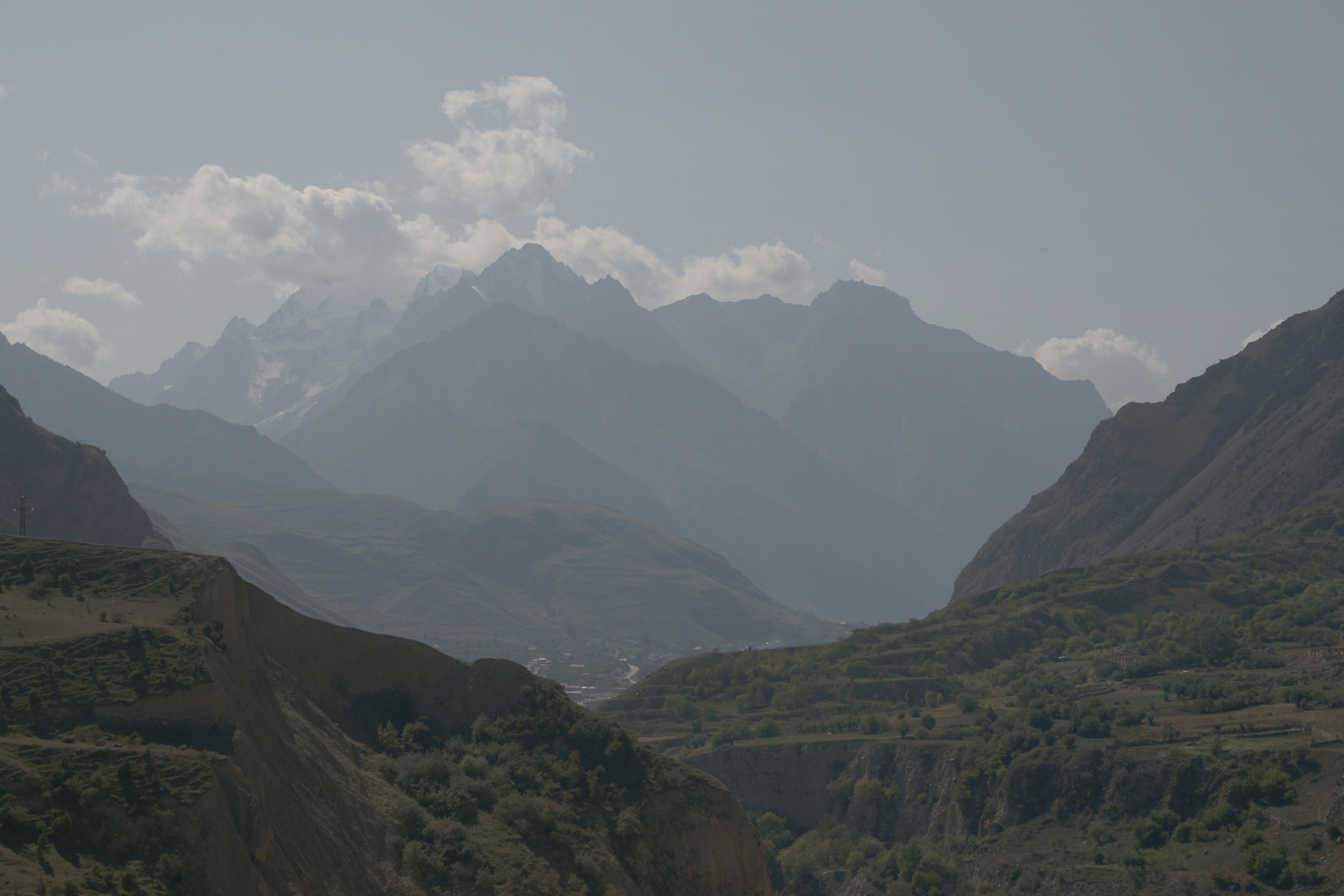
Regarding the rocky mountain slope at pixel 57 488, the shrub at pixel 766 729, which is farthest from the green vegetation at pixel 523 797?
the rocky mountain slope at pixel 57 488

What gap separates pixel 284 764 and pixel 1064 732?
94.4 m

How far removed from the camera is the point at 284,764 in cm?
3478

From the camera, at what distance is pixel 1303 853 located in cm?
8025

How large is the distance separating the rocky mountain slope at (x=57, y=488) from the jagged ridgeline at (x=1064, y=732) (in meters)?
86.7

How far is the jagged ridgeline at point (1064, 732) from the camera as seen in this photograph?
9094cm

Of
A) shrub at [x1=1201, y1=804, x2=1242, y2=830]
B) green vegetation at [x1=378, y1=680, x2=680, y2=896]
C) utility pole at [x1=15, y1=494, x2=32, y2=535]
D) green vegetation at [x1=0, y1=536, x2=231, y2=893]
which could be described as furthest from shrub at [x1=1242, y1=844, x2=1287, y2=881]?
utility pole at [x1=15, y1=494, x2=32, y2=535]

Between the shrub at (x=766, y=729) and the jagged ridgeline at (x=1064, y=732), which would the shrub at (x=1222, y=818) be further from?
the shrub at (x=766, y=729)

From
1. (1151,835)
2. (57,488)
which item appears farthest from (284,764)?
(57,488)

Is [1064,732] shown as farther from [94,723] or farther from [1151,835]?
→ [94,723]

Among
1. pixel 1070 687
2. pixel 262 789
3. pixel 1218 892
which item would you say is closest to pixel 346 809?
pixel 262 789

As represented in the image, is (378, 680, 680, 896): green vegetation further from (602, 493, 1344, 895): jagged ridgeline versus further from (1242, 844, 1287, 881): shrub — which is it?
(602, 493, 1344, 895): jagged ridgeline

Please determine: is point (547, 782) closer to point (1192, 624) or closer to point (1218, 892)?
point (1218, 892)

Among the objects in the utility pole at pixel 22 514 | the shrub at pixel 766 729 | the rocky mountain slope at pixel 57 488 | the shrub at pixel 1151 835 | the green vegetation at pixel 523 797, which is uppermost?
the rocky mountain slope at pixel 57 488

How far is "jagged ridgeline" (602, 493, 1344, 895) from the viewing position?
90.9 m
